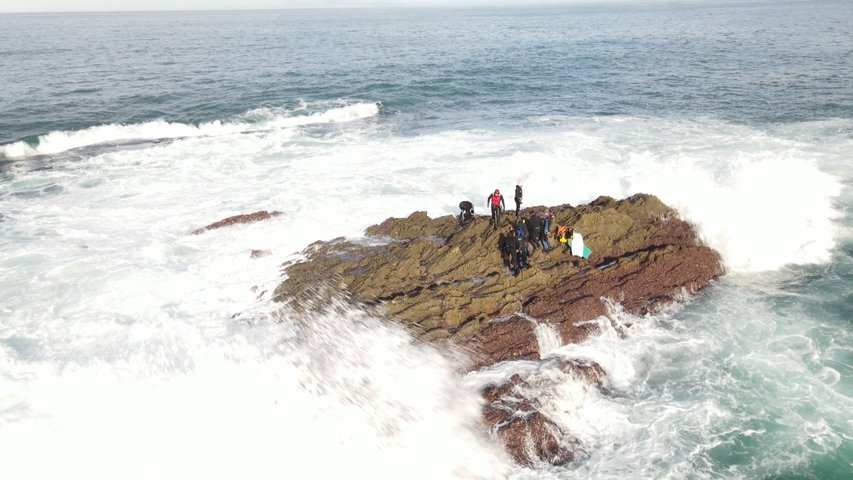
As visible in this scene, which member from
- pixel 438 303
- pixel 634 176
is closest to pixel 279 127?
pixel 634 176

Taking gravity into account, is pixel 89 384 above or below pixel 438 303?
below

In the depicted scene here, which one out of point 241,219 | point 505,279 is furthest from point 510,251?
point 241,219

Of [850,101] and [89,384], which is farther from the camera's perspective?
[850,101]

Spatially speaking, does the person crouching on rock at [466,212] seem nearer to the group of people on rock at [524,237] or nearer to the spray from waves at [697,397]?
the group of people on rock at [524,237]

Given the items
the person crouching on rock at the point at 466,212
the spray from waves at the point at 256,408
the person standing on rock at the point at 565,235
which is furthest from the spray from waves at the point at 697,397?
the person crouching on rock at the point at 466,212

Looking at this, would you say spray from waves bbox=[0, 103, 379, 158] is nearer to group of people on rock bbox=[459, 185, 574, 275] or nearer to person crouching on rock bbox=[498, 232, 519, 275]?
group of people on rock bbox=[459, 185, 574, 275]

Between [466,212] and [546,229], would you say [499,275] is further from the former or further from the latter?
[466,212]

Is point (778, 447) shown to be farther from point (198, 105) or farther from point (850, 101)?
point (198, 105)
